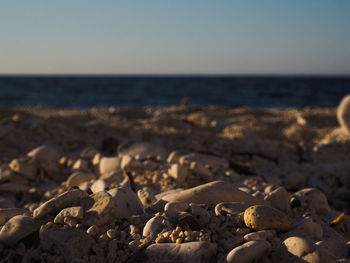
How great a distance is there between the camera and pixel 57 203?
1.76 metres

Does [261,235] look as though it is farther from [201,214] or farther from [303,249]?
[201,214]

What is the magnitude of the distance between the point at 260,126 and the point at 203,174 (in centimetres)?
241

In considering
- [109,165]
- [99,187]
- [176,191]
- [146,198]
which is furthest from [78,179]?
[176,191]

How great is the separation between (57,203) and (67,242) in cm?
34

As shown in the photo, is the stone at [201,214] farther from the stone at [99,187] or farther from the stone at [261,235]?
the stone at [99,187]

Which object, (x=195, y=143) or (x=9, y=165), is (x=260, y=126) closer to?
(x=195, y=143)

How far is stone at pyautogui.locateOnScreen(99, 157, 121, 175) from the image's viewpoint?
2986 millimetres

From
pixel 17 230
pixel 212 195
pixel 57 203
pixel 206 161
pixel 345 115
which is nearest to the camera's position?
pixel 17 230

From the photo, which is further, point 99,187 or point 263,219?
point 99,187

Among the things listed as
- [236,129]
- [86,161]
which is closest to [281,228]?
[86,161]

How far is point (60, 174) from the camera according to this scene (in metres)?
3.21

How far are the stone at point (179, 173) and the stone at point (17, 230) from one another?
1230 mm

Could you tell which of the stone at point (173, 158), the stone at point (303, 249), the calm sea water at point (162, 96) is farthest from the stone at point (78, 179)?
the calm sea water at point (162, 96)

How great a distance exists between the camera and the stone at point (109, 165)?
2.99 metres
